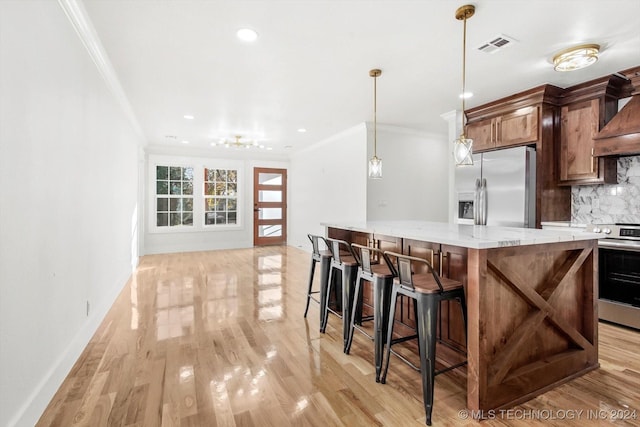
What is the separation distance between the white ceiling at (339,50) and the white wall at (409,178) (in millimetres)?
1112

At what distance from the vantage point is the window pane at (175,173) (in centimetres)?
757

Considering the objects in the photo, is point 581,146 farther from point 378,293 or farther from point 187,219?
point 187,219

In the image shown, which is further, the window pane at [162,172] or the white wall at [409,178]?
the window pane at [162,172]

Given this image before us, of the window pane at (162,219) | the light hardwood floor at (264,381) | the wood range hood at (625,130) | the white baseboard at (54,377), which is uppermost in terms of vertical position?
the wood range hood at (625,130)

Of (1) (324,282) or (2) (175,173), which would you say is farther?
(2) (175,173)

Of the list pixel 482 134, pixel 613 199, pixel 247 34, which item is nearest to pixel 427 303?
pixel 247 34

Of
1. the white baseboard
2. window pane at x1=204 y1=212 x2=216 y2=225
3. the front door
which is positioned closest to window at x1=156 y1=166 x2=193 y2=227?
window pane at x1=204 y1=212 x2=216 y2=225

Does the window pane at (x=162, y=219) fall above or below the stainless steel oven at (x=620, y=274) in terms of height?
above

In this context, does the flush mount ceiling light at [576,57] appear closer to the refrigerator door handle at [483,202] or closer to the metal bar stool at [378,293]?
the refrigerator door handle at [483,202]

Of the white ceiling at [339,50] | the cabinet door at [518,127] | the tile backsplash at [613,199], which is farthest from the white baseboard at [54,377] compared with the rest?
the tile backsplash at [613,199]

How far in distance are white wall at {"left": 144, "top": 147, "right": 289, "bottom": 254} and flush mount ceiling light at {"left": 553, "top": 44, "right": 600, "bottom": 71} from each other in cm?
667

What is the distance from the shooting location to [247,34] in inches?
103

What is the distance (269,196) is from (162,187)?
2685 mm

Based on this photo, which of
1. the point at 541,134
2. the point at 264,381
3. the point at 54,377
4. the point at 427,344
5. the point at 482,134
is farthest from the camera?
the point at 482,134
